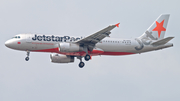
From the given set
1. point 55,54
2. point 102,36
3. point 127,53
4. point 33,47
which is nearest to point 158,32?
point 127,53

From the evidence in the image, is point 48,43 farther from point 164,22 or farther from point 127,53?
point 164,22

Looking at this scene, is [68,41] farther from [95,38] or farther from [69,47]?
[95,38]

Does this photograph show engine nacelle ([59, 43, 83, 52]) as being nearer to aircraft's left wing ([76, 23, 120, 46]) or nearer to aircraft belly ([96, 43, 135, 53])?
aircraft's left wing ([76, 23, 120, 46])

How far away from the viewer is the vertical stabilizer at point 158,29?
209 feet

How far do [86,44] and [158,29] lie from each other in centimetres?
1548

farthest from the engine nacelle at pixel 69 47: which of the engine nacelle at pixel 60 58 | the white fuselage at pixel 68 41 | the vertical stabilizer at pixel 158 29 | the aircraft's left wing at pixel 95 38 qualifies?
the vertical stabilizer at pixel 158 29

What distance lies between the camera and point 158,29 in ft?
212

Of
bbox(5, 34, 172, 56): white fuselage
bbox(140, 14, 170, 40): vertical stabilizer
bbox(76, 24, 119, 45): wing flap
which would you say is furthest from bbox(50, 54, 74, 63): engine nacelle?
bbox(140, 14, 170, 40): vertical stabilizer

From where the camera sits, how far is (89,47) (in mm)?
57375

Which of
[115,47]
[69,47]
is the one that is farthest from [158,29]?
[69,47]

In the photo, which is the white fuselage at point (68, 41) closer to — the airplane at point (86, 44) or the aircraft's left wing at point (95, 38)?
the airplane at point (86, 44)

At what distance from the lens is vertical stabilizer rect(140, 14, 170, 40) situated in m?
63.8

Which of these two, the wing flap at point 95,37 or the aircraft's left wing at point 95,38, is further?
the wing flap at point 95,37

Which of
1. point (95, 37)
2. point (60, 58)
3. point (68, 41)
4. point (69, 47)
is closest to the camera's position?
point (69, 47)
